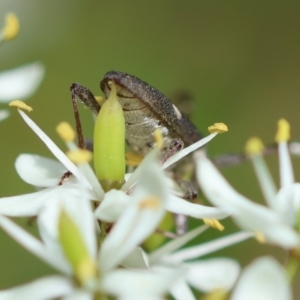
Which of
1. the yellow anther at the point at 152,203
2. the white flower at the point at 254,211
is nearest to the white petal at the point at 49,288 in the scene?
the yellow anther at the point at 152,203

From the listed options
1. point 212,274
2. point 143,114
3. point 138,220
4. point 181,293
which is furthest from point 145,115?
point 138,220

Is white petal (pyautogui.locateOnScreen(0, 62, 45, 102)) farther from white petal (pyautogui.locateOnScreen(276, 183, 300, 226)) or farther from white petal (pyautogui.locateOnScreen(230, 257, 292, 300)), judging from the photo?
white petal (pyautogui.locateOnScreen(230, 257, 292, 300))

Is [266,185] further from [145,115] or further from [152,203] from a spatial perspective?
[145,115]

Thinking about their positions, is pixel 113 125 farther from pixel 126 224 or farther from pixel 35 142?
pixel 35 142

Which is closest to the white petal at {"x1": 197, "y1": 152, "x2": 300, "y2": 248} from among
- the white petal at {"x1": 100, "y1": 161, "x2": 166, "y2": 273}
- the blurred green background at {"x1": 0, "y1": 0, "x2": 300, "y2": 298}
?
the white petal at {"x1": 100, "y1": 161, "x2": 166, "y2": 273}

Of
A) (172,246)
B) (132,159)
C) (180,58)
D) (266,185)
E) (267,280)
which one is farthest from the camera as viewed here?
(180,58)
